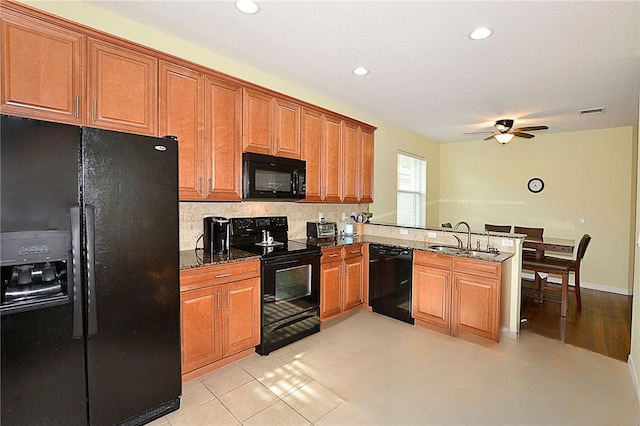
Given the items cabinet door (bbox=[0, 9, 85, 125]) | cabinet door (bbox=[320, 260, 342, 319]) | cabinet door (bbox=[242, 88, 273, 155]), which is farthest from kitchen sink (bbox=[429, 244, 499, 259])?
cabinet door (bbox=[0, 9, 85, 125])

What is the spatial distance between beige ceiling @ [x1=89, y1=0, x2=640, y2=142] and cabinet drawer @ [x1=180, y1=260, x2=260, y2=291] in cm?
189

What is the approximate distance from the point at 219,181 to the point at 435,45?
2184mm

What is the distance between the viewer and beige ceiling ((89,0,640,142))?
2111mm

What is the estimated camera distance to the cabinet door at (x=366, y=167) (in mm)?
4418

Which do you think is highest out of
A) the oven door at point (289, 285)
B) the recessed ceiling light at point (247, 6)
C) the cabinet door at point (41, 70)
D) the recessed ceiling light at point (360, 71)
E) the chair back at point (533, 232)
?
the recessed ceiling light at point (360, 71)

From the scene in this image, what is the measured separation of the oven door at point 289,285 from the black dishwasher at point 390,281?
974 millimetres

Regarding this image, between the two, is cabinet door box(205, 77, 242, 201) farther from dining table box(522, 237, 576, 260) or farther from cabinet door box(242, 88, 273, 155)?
dining table box(522, 237, 576, 260)

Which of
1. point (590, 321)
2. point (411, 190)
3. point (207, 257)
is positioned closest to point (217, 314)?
point (207, 257)

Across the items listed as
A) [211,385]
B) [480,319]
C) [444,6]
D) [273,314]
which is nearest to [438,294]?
[480,319]

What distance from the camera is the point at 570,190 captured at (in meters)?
5.44

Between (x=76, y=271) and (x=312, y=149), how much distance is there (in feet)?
8.55

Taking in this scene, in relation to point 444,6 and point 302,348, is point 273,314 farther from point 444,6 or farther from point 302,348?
point 444,6

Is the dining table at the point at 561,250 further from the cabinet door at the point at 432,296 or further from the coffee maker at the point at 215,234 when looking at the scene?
the coffee maker at the point at 215,234

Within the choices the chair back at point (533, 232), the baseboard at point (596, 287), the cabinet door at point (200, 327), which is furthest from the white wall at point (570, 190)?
the cabinet door at point (200, 327)
